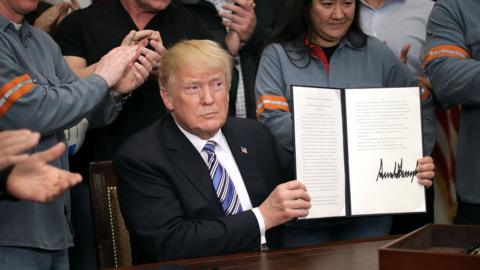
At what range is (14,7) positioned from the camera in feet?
8.94

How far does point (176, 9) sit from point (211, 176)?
1101 millimetres

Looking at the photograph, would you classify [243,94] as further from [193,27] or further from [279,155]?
[279,155]

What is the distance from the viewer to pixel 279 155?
3004 mm

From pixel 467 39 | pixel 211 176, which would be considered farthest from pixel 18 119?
pixel 467 39

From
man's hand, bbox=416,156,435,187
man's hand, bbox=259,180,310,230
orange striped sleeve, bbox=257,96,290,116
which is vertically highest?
orange striped sleeve, bbox=257,96,290,116

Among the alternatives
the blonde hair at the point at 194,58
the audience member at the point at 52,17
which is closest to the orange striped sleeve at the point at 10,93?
the blonde hair at the point at 194,58

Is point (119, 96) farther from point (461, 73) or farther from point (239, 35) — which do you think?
point (461, 73)

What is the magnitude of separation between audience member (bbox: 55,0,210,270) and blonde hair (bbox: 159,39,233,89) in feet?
1.85

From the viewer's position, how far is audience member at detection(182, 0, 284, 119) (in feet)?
11.7

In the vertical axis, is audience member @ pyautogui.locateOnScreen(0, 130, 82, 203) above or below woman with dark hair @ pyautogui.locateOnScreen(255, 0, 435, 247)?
below

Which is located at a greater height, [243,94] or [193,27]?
[193,27]

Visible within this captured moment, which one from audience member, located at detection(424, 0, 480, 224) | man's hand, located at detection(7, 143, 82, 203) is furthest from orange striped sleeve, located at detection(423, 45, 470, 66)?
man's hand, located at detection(7, 143, 82, 203)

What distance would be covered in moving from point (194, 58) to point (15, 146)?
101 centimetres
